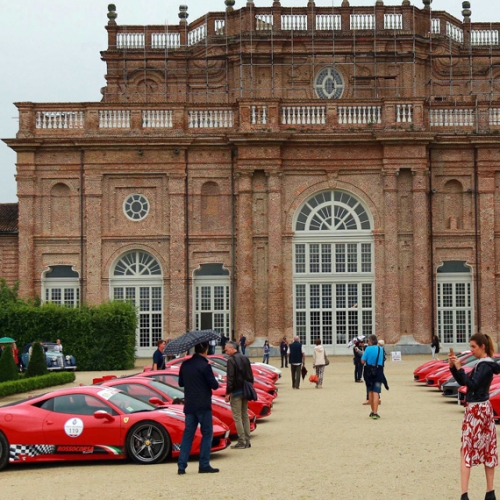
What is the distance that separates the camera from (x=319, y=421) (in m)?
25.3

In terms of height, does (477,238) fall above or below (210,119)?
below

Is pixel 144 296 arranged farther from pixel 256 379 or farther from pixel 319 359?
pixel 256 379

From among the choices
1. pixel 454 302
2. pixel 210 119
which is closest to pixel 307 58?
pixel 210 119

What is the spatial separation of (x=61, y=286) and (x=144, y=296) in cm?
411

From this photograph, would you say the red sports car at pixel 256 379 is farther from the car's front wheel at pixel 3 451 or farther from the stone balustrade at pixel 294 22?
the stone balustrade at pixel 294 22

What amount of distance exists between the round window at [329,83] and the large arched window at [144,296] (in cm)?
1363

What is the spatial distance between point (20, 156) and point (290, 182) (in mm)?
13420

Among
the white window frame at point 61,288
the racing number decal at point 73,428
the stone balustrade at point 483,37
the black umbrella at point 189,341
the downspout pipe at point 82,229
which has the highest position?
the stone balustrade at point 483,37

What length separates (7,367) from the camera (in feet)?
116

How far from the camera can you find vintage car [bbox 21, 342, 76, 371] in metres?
44.8

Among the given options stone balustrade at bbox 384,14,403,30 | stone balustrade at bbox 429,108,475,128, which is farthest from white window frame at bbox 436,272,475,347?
stone balustrade at bbox 384,14,403,30

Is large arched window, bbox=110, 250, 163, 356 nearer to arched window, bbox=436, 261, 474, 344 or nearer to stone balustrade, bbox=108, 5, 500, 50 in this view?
arched window, bbox=436, 261, 474, 344

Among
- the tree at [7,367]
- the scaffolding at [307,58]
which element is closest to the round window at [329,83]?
the scaffolding at [307,58]

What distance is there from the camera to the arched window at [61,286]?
180ft
